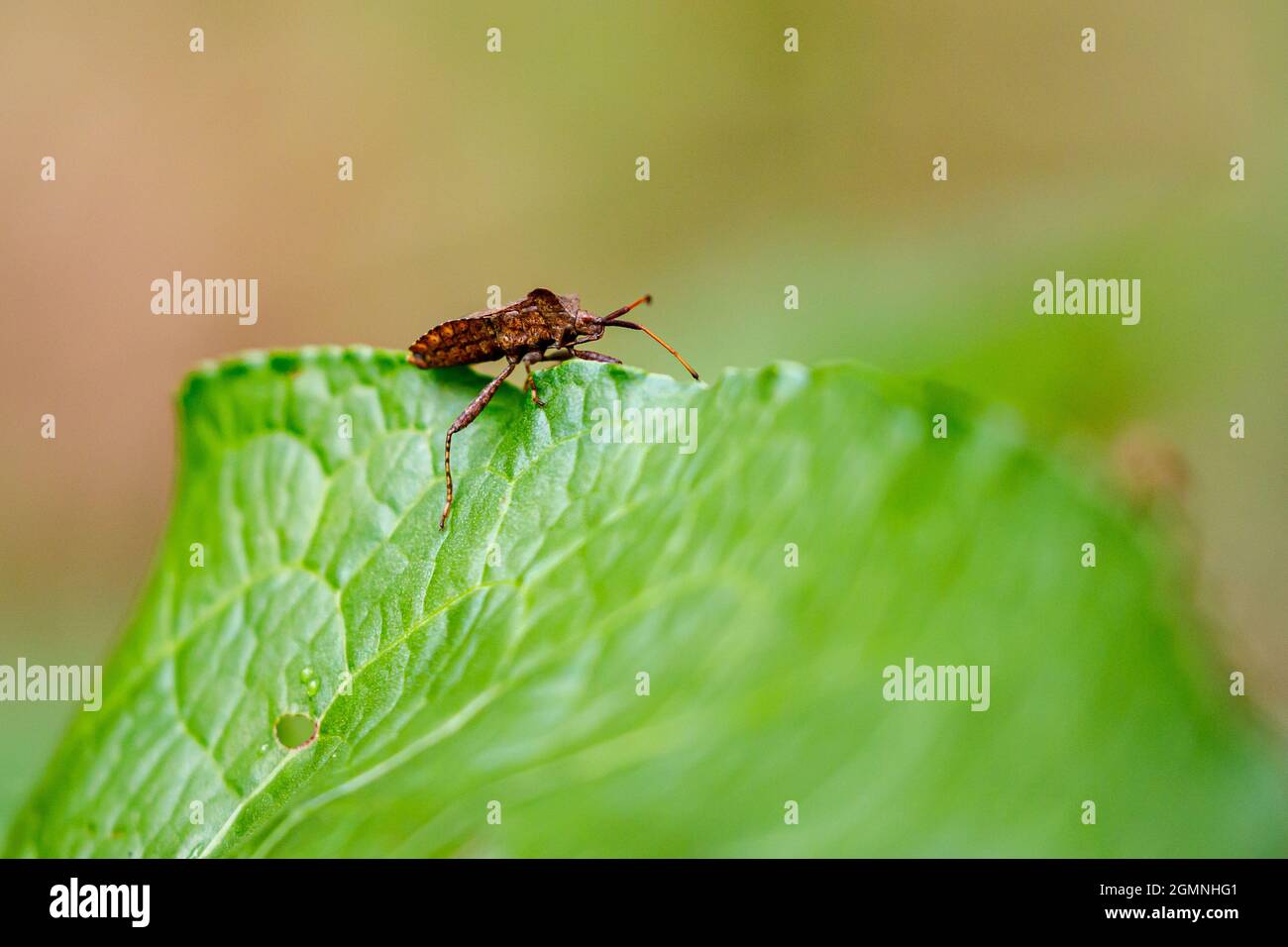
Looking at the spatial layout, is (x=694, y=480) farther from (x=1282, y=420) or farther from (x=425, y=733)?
(x=1282, y=420)

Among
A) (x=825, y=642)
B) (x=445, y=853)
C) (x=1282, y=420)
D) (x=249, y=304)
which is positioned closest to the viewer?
(x=825, y=642)

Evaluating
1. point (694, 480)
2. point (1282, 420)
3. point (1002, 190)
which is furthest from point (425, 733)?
point (1002, 190)

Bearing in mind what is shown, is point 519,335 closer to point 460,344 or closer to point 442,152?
point 460,344

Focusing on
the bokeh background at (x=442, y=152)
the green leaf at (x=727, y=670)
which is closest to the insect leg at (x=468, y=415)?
the green leaf at (x=727, y=670)

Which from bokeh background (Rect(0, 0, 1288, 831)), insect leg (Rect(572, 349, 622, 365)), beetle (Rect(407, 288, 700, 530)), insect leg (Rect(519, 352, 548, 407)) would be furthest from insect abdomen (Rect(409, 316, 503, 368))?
bokeh background (Rect(0, 0, 1288, 831))

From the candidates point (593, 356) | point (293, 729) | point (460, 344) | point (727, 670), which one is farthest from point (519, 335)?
point (727, 670)

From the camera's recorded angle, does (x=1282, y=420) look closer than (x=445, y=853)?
No

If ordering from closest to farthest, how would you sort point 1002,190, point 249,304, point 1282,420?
point 1282,420 < point 1002,190 < point 249,304

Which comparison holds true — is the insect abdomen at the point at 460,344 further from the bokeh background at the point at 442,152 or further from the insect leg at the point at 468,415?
the bokeh background at the point at 442,152
